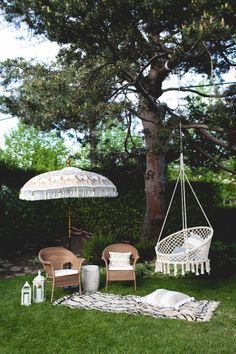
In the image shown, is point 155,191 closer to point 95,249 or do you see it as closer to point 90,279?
point 95,249

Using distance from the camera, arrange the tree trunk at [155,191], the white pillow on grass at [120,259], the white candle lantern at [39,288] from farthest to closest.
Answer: the tree trunk at [155,191] < the white pillow on grass at [120,259] < the white candle lantern at [39,288]

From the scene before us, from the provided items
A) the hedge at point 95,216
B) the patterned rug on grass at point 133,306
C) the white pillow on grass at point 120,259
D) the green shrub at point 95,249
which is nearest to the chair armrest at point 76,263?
the patterned rug on grass at point 133,306

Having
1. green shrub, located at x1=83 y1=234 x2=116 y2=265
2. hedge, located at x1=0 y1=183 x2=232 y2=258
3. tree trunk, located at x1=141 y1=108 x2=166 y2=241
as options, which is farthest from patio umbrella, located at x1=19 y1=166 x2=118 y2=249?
hedge, located at x1=0 y1=183 x2=232 y2=258

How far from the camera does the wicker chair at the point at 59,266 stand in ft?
17.6

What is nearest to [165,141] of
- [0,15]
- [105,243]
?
[105,243]

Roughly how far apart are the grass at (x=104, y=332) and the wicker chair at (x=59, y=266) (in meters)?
0.35

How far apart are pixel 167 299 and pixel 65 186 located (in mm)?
2081

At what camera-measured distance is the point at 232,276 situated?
6555 millimetres

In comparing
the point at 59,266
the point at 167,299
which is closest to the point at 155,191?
the point at 59,266

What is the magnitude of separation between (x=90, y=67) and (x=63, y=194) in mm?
2859

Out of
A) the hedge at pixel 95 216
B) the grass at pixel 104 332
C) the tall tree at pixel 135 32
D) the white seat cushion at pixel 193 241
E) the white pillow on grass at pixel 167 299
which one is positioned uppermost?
the tall tree at pixel 135 32

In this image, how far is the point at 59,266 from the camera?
19.5 ft

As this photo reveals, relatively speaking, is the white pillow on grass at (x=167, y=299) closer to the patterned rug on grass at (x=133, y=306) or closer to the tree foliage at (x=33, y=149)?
the patterned rug on grass at (x=133, y=306)

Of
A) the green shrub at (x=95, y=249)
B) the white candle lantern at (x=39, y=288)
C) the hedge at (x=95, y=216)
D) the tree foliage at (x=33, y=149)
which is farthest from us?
the tree foliage at (x=33, y=149)
